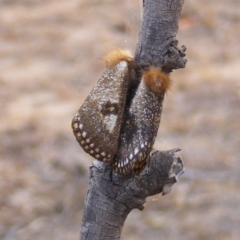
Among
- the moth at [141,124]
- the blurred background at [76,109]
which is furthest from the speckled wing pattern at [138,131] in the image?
the blurred background at [76,109]

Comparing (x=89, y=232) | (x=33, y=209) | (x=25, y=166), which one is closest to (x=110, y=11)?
(x=25, y=166)

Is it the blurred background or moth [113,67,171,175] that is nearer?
moth [113,67,171,175]

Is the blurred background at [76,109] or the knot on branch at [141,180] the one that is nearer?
the knot on branch at [141,180]

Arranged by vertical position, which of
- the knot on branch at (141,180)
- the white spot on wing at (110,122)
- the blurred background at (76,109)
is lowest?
the knot on branch at (141,180)

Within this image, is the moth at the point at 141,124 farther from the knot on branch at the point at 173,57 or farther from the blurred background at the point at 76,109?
the blurred background at the point at 76,109

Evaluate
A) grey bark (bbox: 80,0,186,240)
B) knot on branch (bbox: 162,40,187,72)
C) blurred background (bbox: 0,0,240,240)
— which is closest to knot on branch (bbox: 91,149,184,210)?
grey bark (bbox: 80,0,186,240)

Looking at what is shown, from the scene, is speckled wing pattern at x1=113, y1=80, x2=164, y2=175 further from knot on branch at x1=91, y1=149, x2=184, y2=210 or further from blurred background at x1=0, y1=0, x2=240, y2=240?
blurred background at x1=0, y1=0, x2=240, y2=240

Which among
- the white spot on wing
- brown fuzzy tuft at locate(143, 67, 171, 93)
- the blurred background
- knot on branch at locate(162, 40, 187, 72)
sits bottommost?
the white spot on wing

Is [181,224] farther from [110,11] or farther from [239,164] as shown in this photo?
[110,11]

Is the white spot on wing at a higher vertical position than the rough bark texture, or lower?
lower
